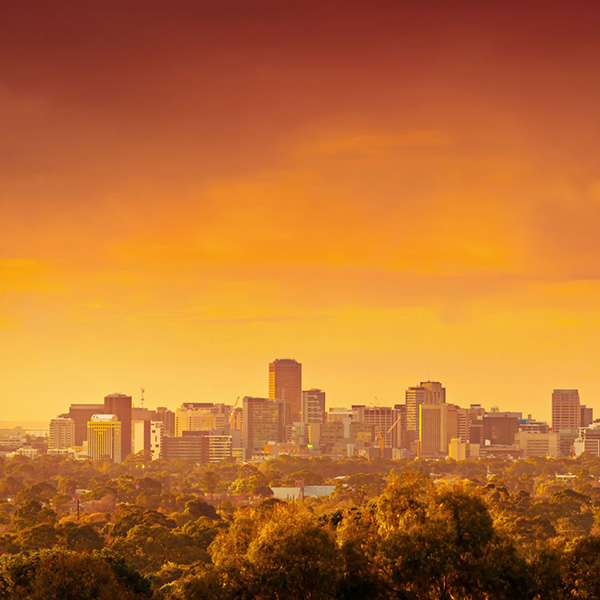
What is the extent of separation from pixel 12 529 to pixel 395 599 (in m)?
85.0

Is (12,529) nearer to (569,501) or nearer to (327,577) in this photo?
(569,501)

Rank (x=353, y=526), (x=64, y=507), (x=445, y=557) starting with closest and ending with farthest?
(x=445, y=557) < (x=353, y=526) < (x=64, y=507)

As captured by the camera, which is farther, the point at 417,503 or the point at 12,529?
the point at 12,529

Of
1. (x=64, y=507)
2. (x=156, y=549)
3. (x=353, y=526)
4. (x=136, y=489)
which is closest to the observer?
(x=353, y=526)

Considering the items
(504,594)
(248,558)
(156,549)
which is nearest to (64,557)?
(248,558)

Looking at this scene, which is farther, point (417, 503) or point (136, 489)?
point (136, 489)

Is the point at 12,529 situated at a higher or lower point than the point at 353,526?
lower

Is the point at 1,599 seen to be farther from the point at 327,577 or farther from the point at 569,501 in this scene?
the point at 569,501

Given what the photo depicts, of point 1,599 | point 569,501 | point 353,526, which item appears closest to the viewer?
point 353,526

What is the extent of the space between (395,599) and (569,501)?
364 ft

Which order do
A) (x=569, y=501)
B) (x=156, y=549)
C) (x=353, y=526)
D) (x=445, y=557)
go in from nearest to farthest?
(x=445, y=557) < (x=353, y=526) < (x=156, y=549) < (x=569, y=501)

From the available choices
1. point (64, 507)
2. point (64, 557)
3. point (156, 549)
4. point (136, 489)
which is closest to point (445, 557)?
point (64, 557)

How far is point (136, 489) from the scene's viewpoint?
196250 mm

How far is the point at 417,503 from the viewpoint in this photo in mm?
43281
